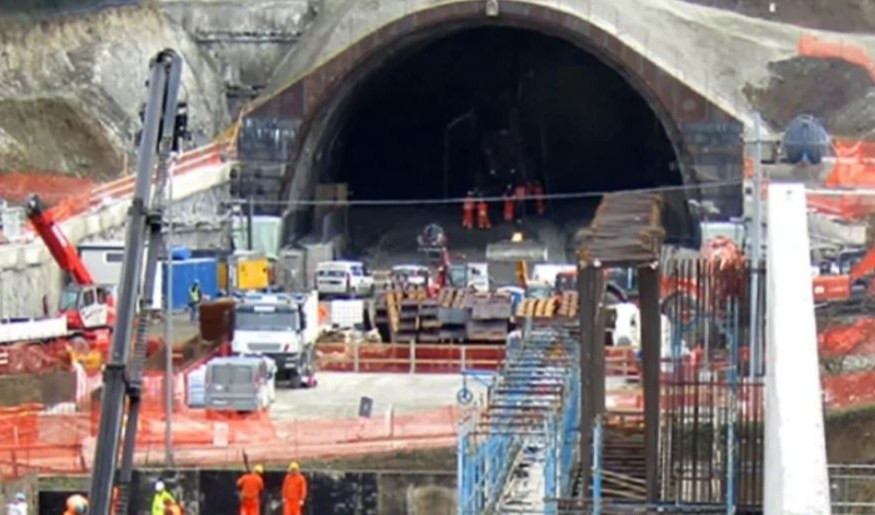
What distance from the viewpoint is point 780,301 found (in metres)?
15.7

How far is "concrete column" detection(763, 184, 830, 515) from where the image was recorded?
490 inches

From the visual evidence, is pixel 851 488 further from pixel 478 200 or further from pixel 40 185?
pixel 478 200

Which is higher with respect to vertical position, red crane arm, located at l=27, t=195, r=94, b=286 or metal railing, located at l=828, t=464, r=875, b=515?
red crane arm, located at l=27, t=195, r=94, b=286

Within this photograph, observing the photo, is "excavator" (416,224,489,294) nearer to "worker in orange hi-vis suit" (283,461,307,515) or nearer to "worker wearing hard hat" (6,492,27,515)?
"worker in orange hi-vis suit" (283,461,307,515)

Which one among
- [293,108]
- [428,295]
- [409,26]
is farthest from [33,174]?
[428,295]

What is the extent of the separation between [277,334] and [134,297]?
22955 millimetres

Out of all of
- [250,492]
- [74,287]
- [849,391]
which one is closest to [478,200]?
[74,287]

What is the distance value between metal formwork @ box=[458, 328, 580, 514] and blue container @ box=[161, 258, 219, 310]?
1988 cm

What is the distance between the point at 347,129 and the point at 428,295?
16647mm

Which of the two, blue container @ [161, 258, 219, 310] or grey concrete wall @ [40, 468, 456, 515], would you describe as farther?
blue container @ [161, 258, 219, 310]

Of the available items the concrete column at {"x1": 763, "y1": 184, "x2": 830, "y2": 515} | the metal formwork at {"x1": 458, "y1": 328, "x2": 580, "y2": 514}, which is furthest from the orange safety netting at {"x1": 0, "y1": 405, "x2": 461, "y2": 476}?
the concrete column at {"x1": 763, "y1": 184, "x2": 830, "y2": 515}

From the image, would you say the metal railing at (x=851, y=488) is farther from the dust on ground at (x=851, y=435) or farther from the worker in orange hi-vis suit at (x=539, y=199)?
the worker in orange hi-vis suit at (x=539, y=199)

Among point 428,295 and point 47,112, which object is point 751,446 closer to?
point 428,295

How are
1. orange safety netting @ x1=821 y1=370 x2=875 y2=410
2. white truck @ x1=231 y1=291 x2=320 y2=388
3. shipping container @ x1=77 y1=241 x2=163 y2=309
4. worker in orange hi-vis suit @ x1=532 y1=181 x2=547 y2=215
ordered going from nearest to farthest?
orange safety netting @ x1=821 y1=370 x2=875 y2=410 → white truck @ x1=231 y1=291 x2=320 y2=388 → shipping container @ x1=77 y1=241 x2=163 y2=309 → worker in orange hi-vis suit @ x1=532 y1=181 x2=547 y2=215
